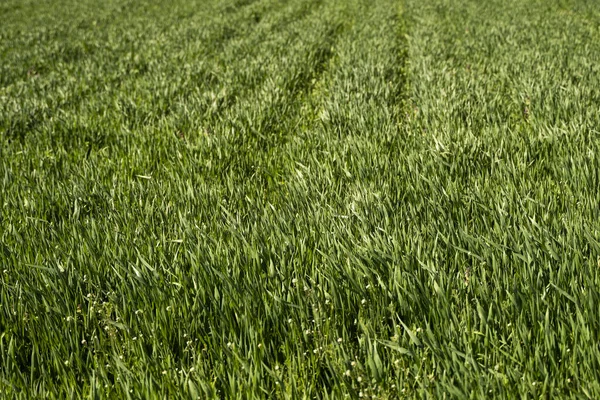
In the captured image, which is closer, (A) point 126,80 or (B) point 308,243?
(B) point 308,243

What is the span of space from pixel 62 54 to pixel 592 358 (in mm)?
10731

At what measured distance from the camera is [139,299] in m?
2.05

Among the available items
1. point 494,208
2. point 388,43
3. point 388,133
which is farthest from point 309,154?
point 388,43

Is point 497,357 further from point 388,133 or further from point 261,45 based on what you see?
point 261,45

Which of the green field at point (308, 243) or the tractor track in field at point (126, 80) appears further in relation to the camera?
the tractor track in field at point (126, 80)

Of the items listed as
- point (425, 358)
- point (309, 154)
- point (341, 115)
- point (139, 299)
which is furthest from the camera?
point (341, 115)

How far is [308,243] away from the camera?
237 cm

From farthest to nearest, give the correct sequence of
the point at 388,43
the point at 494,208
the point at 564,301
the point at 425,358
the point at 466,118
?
the point at 388,43 < the point at 466,118 < the point at 494,208 < the point at 564,301 < the point at 425,358

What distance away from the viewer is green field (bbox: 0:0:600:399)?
1649 millimetres

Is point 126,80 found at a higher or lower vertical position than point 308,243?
higher

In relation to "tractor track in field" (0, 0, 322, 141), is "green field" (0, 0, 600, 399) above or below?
below

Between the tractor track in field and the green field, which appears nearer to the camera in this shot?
the green field

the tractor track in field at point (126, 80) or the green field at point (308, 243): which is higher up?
the tractor track in field at point (126, 80)

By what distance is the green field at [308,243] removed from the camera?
1.65 meters
